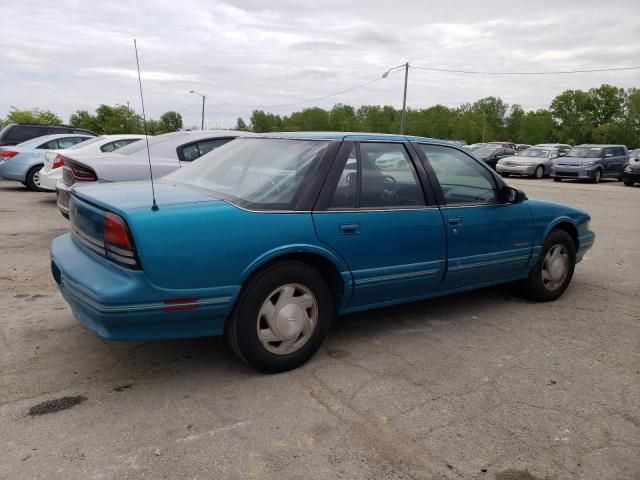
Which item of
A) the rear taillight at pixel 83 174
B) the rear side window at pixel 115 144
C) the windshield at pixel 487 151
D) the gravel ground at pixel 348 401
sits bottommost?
the gravel ground at pixel 348 401

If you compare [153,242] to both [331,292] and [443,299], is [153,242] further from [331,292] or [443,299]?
[443,299]

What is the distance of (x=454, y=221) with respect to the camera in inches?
164

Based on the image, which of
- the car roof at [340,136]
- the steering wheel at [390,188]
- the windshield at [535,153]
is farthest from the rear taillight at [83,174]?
the windshield at [535,153]

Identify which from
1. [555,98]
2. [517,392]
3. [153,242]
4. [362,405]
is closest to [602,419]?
[517,392]

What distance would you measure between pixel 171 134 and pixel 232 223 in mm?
5392

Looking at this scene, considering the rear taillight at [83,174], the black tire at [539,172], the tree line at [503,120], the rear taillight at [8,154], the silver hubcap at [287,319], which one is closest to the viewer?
the silver hubcap at [287,319]

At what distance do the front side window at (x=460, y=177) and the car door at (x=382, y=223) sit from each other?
0.66ft

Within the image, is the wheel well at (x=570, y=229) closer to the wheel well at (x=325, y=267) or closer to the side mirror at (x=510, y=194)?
the side mirror at (x=510, y=194)

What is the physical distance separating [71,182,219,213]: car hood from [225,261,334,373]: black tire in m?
0.59

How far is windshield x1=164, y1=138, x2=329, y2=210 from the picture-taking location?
3441 mm

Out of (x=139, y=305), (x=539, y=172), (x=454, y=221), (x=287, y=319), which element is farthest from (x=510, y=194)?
(x=539, y=172)

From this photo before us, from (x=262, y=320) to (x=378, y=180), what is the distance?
1.29m

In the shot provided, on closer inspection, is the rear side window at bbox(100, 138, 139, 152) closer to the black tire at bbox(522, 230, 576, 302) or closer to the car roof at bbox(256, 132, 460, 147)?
the car roof at bbox(256, 132, 460, 147)

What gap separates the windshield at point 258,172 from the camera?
3441mm
